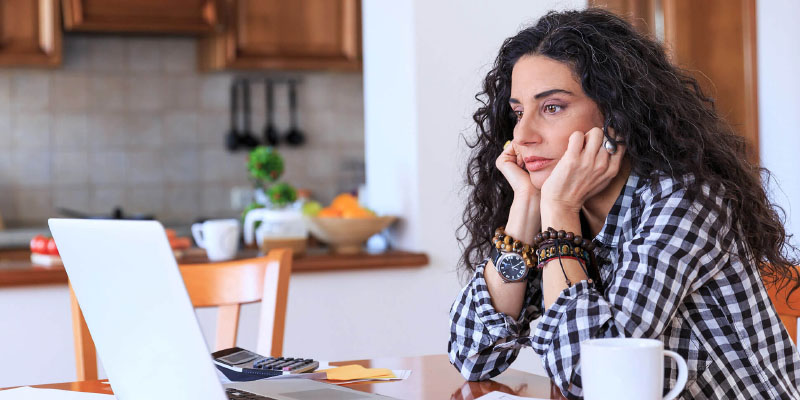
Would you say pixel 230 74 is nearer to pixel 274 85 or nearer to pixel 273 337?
pixel 274 85

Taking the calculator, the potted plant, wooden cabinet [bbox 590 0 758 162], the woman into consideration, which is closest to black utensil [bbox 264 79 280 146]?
the potted plant

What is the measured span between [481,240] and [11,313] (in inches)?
48.8

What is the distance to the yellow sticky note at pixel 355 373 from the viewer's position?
4.15 ft

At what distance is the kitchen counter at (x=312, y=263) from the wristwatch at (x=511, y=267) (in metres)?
1.12

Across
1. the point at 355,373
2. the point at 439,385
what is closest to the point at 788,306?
the point at 439,385

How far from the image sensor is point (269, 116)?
4434 mm

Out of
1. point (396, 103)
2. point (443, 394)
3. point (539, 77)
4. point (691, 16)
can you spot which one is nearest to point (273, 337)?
point (443, 394)

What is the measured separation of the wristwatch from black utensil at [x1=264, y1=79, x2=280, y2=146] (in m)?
3.21

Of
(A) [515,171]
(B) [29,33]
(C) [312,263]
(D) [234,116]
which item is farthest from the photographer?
(D) [234,116]

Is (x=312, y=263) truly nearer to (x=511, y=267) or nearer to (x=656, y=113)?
(x=511, y=267)

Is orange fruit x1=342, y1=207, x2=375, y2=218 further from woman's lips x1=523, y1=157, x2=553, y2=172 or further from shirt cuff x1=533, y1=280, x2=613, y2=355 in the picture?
shirt cuff x1=533, y1=280, x2=613, y2=355

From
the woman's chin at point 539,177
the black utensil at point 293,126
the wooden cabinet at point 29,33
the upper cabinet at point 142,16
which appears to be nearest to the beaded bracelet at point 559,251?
the woman's chin at point 539,177

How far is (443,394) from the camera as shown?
1.19m

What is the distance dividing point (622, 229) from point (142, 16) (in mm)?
3083
